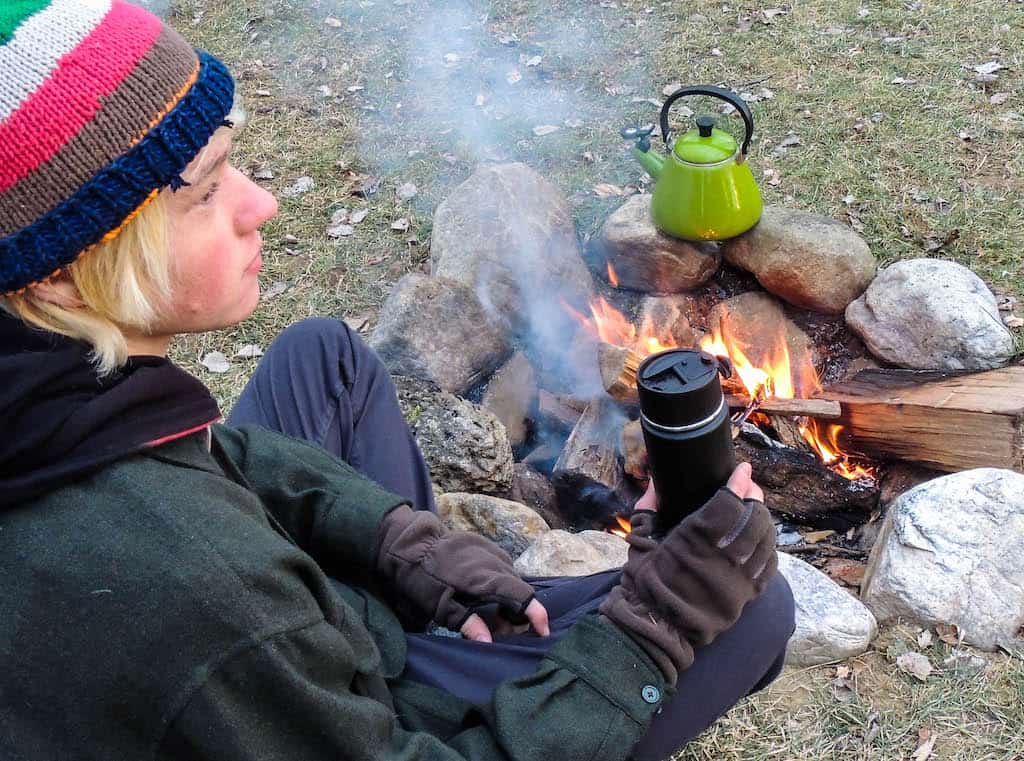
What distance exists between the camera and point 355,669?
1582 millimetres

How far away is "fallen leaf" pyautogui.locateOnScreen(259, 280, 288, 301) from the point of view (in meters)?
4.43

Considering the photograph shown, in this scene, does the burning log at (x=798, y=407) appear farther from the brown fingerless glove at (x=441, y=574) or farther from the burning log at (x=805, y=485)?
the brown fingerless glove at (x=441, y=574)

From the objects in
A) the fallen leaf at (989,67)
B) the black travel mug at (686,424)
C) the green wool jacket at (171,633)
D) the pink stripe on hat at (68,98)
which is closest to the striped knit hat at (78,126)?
the pink stripe on hat at (68,98)

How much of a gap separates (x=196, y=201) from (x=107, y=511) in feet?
1.70

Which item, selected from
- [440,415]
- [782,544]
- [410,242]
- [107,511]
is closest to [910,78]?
[410,242]

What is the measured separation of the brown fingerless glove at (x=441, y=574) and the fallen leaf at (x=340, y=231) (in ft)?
9.49

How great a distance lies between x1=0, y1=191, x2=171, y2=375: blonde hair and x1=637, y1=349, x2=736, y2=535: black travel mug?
929 millimetres

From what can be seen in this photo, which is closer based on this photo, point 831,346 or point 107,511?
point 107,511

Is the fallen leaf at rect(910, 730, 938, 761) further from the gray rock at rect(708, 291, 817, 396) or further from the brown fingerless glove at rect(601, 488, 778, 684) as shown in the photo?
the gray rock at rect(708, 291, 817, 396)

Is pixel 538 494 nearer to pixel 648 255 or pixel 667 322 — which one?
pixel 667 322

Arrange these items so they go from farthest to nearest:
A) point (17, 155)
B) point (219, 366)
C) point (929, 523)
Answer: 1. point (219, 366)
2. point (929, 523)
3. point (17, 155)

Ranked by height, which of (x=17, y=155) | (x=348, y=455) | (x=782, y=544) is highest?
(x=17, y=155)

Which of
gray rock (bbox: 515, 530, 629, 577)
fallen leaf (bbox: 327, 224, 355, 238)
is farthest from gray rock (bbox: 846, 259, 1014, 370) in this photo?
fallen leaf (bbox: 327, 224, 355, 238)

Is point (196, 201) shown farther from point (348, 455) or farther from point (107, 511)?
point (348, 455)
